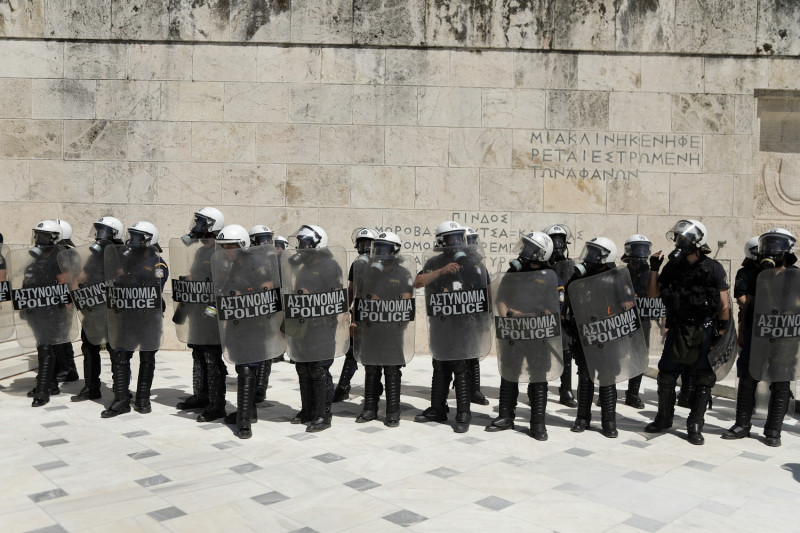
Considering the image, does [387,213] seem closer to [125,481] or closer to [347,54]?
[347,54]

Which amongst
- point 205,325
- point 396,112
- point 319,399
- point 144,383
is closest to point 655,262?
point 319,399

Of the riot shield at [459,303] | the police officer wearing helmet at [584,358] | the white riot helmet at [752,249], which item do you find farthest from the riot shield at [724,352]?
the riot shield at [459,303]

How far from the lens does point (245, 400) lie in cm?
652

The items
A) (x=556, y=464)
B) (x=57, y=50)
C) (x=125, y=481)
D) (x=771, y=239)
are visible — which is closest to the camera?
(x=125, y=481)

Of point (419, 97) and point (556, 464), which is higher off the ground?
point (419, 97)

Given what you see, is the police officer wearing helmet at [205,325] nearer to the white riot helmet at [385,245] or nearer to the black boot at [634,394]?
the white riot helmet at [385,245]

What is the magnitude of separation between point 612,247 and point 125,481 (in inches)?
183

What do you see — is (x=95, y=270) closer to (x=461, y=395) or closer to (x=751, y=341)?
(x=461, y=395)

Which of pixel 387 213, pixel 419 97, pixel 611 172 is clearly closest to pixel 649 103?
pixel 611 172

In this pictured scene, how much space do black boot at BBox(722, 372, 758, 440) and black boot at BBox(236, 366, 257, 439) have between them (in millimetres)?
4498

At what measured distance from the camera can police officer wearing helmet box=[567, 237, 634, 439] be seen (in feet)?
21.8

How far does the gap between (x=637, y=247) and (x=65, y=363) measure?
280 inches

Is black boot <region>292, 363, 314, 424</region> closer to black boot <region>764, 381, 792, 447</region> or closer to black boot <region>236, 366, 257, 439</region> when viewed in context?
black boot <region>236, 366, 257, 439</region>

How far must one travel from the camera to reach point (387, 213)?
471 inches
